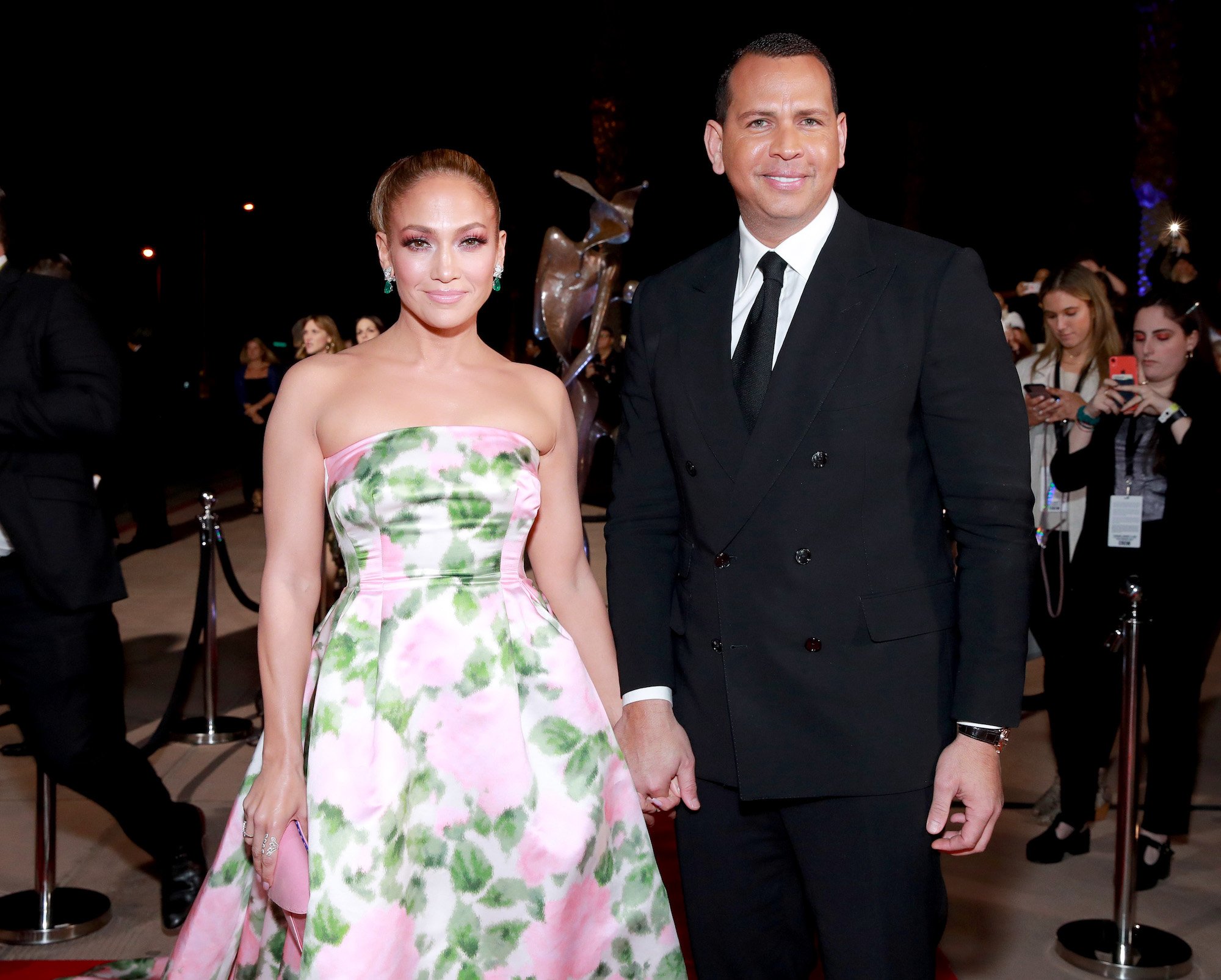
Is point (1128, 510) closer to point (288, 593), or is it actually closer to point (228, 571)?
point (288, 593)

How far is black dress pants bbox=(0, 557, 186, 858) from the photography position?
321 centimetres

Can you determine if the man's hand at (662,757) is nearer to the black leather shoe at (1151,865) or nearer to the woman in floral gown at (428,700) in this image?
the woman in floral gown at (428,700)

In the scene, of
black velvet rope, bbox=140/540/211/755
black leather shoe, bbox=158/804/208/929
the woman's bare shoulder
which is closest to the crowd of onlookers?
the woman's bare shoulder

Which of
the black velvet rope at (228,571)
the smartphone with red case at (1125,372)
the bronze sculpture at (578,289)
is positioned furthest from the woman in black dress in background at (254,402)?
the smartphone with red case at (1125,372)

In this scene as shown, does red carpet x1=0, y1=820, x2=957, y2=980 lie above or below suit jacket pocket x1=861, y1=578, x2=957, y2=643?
below

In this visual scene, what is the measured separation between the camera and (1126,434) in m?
3.90

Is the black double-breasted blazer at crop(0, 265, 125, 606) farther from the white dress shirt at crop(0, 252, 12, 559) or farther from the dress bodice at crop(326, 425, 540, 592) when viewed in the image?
the dress bodice at crop(326, 425, 540, 592)

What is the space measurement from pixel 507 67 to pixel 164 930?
21.1 metres

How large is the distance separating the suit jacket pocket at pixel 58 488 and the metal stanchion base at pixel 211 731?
2.38 metres

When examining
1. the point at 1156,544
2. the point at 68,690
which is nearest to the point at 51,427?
the point at 68,690

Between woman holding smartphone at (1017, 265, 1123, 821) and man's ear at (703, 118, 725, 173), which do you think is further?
woman holding smartphone at (1017, 265, 1123, 821)

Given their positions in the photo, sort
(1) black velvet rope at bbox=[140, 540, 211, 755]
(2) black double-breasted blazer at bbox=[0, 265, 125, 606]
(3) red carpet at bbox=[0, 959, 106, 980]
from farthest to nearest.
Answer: (1) black velvet rope at bbox=[140, 540, 211, 755] → (3) red carpet at bbox=[0, 959, 106, 980] → (2) black double-breasted blazer at bbox=[0, 265, 125, 606]

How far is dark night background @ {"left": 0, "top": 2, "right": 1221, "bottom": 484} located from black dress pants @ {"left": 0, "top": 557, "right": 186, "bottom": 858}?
1222 cm

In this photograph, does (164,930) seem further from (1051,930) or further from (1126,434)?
(1126,434)
